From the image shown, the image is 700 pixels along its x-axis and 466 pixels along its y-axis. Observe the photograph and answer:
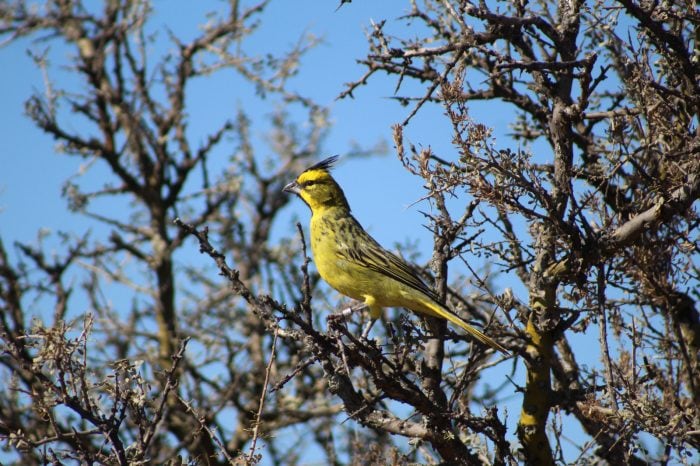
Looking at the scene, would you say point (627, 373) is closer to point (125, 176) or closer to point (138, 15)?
point (125, 176)

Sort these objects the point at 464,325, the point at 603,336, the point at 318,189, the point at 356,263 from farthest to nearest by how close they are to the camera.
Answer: the point at 318,189 → the point at 356,263 → the point at 464,325 → the point at 603,336

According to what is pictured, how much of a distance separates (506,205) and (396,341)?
1.09 metres

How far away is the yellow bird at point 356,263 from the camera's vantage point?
589 cm

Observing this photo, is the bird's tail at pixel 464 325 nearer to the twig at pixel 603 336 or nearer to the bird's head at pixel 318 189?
the twig at pixel 603 336

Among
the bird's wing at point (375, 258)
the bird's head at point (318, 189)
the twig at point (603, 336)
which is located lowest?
the twig at point (603, 336)

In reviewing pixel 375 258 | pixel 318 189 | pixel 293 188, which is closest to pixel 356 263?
pixel 375 258

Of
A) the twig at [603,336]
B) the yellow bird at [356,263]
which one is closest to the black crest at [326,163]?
the yellow bird at [356,263]

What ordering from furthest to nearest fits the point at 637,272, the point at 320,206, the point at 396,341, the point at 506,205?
1. the point at 320,206
2. the point at 637,272
3. the point at 396,341
4. the point at 506,205

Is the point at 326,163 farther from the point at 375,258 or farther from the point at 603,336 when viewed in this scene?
the point at 603,336

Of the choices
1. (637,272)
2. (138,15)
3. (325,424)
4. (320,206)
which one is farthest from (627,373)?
(138,15)

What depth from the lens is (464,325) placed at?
526cm

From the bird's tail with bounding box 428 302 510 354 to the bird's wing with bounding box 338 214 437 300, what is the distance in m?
0.35

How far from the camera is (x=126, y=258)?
36.1 ft

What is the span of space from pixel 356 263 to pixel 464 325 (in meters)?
1.44
